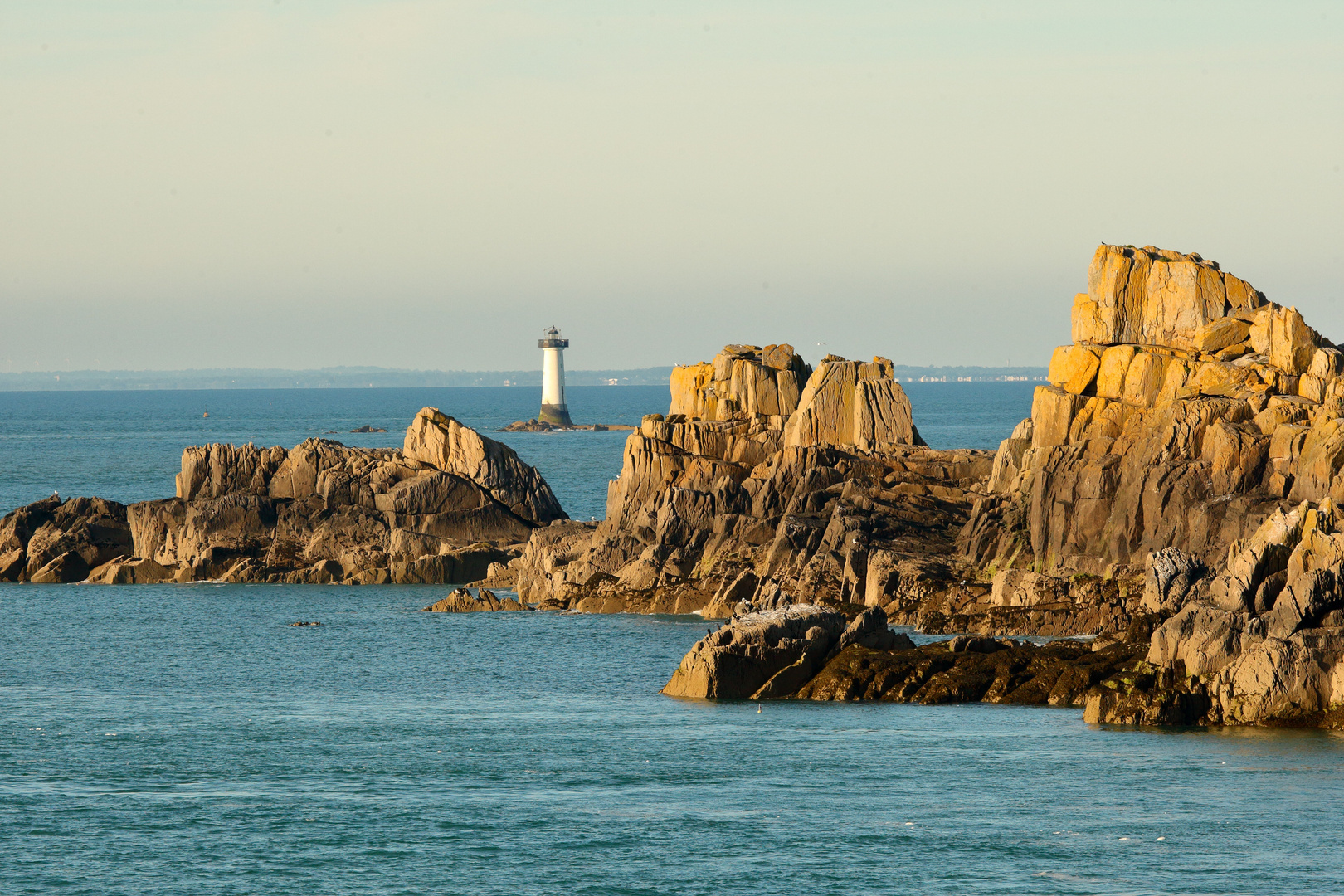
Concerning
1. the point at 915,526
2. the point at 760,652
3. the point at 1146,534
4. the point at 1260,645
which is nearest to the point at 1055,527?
the point at 1146,534

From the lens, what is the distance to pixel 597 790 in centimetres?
4450

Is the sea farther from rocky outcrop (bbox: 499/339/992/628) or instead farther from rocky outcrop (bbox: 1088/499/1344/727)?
rocky outcrop (bbox: 499/339/992/628)

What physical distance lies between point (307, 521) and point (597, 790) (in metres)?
56.0

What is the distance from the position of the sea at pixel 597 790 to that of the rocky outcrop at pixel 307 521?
26306 millimetres

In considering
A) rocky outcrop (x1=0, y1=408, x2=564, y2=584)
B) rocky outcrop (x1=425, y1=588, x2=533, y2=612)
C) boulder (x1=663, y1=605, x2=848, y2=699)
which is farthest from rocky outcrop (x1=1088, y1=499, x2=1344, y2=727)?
rocky outcrop (x1=0, y1=408, x2=564, y2=584)

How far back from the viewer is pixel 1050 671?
2151 inches

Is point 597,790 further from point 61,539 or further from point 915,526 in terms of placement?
point 61,539

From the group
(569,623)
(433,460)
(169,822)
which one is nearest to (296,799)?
(169,822)

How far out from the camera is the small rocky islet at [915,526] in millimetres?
52281

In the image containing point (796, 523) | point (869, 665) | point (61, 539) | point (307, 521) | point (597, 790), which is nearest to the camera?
point (597, 790)

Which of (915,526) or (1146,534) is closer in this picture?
(1146,534)

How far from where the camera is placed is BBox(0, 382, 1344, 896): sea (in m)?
37.2

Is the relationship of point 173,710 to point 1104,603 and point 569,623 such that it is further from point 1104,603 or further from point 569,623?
point 1104,603

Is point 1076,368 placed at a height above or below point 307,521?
above
